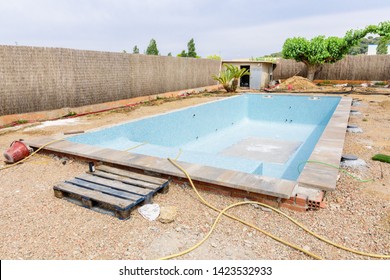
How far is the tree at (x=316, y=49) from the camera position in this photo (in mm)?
21741

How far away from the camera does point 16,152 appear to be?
5.43 m

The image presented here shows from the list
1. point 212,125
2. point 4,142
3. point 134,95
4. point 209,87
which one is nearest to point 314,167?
point 4,142

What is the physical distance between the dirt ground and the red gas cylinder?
1.15 meters

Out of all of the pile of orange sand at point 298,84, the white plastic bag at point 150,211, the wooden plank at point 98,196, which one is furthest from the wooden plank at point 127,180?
the pile of orange sand at point 298,84

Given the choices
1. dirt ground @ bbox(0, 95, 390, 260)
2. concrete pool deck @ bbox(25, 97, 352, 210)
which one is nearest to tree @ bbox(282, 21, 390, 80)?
concrete pool deck @ bbox(25, 97, 352, 210)

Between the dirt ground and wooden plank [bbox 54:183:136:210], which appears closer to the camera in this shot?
the dirt ground

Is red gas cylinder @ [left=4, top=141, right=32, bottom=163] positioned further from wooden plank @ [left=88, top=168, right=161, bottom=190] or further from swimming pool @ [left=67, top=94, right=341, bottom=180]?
wooden plank @ [left=88, top=168, right=161, bottom=190]

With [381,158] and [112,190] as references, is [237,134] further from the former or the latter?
[112,190]

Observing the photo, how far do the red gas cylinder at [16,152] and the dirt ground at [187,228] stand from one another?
1.15 meters

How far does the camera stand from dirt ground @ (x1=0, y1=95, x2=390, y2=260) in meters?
2.84

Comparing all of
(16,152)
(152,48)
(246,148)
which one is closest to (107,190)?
(16,152)

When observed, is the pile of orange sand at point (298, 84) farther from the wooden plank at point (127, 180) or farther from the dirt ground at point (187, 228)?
the wooden plank at point (127, 180)
